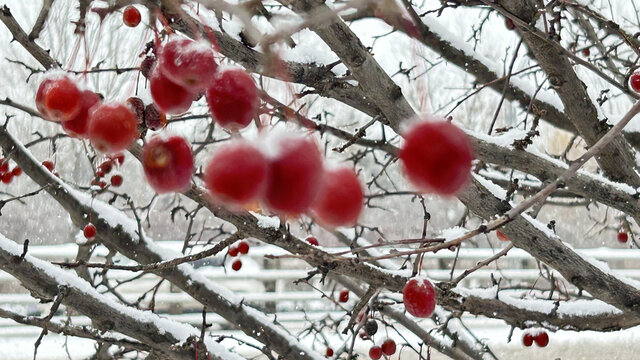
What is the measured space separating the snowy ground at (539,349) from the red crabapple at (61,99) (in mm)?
5563

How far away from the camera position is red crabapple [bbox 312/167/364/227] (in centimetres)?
43

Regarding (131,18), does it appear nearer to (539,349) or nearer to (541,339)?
(541,339)

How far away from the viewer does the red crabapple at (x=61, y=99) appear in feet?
2.12

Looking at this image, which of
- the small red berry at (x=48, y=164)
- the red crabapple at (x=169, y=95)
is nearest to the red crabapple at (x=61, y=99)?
the red crabapple at (x=169, y=95)

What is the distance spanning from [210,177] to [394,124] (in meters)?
0.67

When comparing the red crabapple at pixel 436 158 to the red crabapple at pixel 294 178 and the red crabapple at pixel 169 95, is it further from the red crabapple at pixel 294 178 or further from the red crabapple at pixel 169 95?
the red crabapple at pixel 169 95

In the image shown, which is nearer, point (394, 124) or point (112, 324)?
point (394, 124)

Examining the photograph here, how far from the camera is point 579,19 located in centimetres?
252

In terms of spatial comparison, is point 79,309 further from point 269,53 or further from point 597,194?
point 269,53

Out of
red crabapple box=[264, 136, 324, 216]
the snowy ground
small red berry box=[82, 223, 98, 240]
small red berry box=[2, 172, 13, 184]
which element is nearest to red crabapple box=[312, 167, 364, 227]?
red crabapple box=[264, 136, 324, 216]

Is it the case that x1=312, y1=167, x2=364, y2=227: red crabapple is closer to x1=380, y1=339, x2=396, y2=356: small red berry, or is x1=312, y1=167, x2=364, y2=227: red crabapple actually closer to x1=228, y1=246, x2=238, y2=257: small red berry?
x1=380, y1=339, x2=396, y2=356: small red berry

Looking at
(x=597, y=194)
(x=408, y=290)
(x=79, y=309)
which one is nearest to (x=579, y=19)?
(x=597, y=194)

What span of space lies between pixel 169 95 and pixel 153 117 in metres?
A: 0.14

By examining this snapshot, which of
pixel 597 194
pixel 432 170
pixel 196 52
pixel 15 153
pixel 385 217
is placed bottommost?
pixel 432 170
